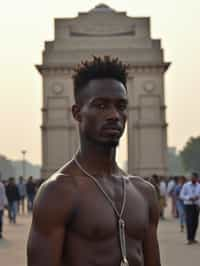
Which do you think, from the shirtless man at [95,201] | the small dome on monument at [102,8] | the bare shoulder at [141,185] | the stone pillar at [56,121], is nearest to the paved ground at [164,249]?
the bare shoulder at [141,185]

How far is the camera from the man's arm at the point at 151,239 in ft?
10.5

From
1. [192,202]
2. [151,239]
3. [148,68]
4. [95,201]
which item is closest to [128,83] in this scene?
[148,68]

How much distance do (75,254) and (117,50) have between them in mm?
48226

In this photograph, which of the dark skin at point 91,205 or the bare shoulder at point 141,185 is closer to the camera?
the dark skin at point 91,205

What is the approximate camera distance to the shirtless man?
2.91 meters

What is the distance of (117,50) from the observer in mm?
50875

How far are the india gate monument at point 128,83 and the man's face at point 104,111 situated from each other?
4559 cm

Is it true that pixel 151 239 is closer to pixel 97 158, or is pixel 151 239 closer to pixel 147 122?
pixel 97 158

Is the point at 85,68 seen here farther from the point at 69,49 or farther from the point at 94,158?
the point at 69,49

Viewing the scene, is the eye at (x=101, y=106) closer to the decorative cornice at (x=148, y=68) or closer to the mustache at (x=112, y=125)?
the mustache at (x=112, y=125)

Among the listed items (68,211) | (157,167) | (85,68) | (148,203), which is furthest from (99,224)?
(157,167)

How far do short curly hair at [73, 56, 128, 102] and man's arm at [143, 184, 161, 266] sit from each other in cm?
46

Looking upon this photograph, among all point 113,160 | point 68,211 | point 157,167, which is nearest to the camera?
point 68,211

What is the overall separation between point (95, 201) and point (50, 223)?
180mm
